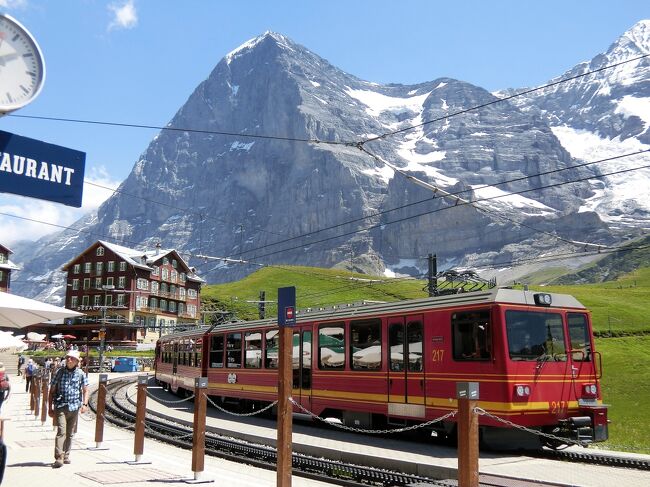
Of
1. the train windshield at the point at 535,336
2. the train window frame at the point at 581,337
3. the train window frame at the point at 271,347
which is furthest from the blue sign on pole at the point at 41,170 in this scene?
the train window frame at the point at 271,347

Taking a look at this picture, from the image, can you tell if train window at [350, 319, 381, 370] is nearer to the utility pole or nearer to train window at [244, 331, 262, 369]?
train window at [244, 331, 262, 369]

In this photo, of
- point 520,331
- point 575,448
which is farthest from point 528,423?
point 575,448

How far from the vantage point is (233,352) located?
933 inches

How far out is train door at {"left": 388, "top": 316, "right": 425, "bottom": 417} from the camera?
1503 centimetres

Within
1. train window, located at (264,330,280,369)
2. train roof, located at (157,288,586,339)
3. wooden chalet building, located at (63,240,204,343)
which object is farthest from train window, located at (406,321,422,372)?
wooden chalet building, located at (63,240,204,343)

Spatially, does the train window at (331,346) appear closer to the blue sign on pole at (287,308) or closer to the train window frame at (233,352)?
the train window frame at (233,352)

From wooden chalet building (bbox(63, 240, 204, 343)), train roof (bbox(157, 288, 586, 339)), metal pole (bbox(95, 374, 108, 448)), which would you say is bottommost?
metal pole (bbox(95, 374, 108, 448))

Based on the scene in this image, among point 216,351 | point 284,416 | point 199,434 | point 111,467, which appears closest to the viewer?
point 284,416

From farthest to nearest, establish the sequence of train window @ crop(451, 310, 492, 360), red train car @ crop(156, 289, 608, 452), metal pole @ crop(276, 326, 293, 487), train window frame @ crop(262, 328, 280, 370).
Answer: train window frame @ crop(262, 328, 280, 370), train window @ crop(451, 310, 492, 360), red train car @ crop(156, 289, 608, 452), metal pole @ crop(276, 326, 293, 487)

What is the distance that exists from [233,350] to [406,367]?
9847mm

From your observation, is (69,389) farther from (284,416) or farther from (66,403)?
(284,416)

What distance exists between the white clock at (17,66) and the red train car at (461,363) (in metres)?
9.99

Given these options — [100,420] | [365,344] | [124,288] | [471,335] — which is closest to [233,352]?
[365,344]

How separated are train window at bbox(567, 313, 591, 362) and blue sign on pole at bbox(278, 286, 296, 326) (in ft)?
27.1
